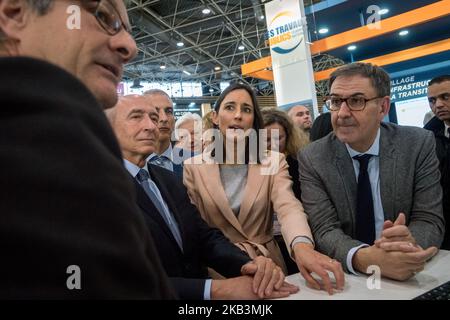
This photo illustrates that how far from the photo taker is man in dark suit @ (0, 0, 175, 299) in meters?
0.36

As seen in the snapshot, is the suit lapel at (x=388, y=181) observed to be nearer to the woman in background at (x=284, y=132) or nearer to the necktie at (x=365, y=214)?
the necktie at (x=365, y=214)

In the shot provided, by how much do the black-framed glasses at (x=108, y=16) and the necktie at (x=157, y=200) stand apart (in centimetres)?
81

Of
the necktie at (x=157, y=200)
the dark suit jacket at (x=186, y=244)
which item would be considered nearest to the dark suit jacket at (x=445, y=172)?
the dark suit jacket at (x=186, y=244)

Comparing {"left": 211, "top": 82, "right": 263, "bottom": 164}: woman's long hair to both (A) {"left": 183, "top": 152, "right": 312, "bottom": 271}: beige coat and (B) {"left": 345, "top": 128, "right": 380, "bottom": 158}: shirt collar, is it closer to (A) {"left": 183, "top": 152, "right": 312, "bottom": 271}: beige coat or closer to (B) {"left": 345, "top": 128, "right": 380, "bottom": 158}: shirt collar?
(A) {"left": 183, "top": 152, "right": 312, "bottom": 271}: beige coat

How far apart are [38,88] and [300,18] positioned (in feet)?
21.6

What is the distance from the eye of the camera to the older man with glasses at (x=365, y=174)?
5.19 ft

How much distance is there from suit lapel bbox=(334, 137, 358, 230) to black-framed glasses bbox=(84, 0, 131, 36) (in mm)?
1225

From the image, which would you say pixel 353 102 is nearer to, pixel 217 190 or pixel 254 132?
pixel 254 132

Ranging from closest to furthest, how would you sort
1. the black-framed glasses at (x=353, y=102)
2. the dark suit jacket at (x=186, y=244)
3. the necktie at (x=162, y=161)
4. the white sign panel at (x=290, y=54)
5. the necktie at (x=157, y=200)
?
the dark suit jacket at (x=186, y=244), the necktie at (x=157, y=200), the black-framed glasses at (x=353, y=102), the necktie at (x=162, y=161), the white sign panel at (x=290, y=54)

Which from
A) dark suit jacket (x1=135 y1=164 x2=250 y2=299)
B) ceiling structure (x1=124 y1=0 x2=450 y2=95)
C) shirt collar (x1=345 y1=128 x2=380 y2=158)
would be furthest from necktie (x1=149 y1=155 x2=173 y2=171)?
ceiling structure (x1=124 y1=0 x2=450 y2=95)

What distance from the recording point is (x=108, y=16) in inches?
33.3

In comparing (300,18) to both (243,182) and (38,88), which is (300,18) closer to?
(243,182)

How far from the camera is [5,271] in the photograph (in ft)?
1.17

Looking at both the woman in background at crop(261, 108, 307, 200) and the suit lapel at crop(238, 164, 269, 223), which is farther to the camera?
the woman in background at crop(261, 108, 307, 200)
